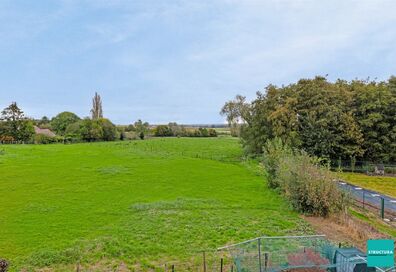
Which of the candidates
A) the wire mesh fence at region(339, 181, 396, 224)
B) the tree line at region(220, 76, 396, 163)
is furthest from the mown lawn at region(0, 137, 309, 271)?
the tree line at region(220, 76, 396, 163)

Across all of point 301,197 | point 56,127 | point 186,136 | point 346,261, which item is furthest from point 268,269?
point 56,127

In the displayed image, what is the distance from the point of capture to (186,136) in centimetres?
9269

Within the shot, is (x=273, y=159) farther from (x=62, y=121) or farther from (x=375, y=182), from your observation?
(x=62, y=121)

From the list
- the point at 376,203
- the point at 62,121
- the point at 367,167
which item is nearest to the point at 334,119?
the point at 367,167

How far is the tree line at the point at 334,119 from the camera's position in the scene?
3378 cm

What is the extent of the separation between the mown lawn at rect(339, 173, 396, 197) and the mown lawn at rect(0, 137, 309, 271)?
28.1 feet

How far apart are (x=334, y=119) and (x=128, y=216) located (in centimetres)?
2578

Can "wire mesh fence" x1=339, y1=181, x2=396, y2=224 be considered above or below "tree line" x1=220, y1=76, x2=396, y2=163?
below

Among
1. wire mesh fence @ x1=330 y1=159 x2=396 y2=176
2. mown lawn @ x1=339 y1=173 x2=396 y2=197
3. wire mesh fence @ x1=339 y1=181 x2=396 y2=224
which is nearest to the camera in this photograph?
wire mesh fence @ x1=339 y1=181 x2=396 y2=224

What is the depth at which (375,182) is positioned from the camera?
2842 centimetres

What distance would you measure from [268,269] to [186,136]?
83.9m

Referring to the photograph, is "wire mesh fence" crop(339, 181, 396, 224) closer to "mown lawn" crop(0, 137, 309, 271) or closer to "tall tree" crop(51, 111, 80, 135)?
"mown lawn" crop(0, 137, 309, 271)

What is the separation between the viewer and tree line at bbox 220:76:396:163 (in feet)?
111

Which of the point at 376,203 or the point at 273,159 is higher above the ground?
the point at 273,159
